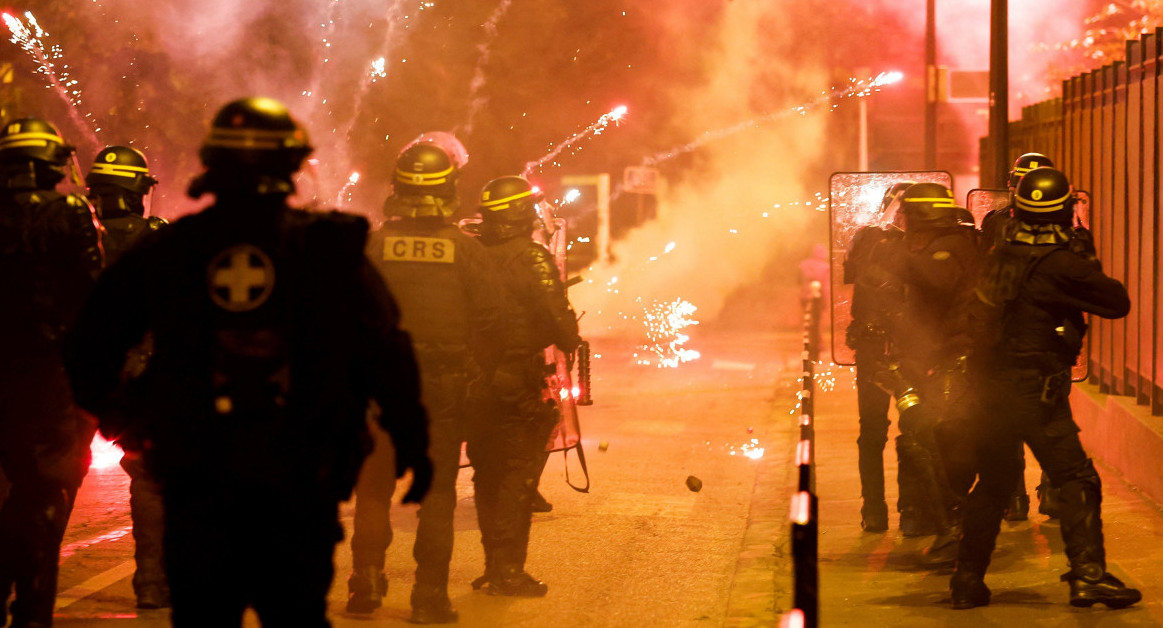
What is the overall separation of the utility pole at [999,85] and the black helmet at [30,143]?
25.6 feet

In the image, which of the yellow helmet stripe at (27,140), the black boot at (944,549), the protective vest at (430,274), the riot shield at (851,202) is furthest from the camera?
the riot shield at (851,202)

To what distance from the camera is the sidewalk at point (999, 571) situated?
20.1 feet

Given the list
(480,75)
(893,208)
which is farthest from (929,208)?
(480,75)

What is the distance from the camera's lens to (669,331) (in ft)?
82.1

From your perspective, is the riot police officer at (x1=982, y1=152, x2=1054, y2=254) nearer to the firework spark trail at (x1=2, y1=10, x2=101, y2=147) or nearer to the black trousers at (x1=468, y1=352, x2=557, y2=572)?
the black trousers at (x1=468, y1=352, x2=557, y2=572)

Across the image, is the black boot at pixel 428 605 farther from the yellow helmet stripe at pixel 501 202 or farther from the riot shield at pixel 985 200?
the riot shield at pixel 985 200

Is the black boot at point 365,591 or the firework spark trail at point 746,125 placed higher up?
the firework spark trail at point 746,125

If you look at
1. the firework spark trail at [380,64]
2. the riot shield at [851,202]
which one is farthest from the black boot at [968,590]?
the firework spark trail at [380,64]

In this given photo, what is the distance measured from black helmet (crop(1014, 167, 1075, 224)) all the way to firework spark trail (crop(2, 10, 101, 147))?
1366 centimetres

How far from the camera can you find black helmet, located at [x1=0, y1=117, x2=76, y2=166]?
5.38 metres

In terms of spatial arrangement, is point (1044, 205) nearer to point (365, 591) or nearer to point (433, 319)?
point (433, 319)

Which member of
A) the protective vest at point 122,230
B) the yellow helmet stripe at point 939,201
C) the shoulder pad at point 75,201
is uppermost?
the shoulder pad at point 75,201

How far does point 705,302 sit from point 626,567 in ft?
81.3

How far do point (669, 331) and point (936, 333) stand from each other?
17843 millimetres
